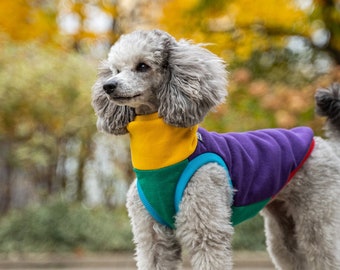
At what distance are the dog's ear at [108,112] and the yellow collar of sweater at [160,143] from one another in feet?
0.35

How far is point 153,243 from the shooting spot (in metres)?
3.24

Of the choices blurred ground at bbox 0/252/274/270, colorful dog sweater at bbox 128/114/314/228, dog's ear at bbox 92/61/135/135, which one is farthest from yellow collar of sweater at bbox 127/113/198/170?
blurred ground at bbox 0/252/274/270

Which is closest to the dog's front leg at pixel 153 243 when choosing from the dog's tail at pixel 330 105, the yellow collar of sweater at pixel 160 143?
the yellow collar of sweater at pixel 160 143

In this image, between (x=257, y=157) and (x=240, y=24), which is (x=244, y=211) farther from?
(x=240, y=24)

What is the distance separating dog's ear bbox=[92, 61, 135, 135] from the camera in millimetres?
3250

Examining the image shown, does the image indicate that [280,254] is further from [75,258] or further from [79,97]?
[79,97]

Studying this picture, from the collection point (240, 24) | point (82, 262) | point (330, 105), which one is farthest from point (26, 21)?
point (330, 105)

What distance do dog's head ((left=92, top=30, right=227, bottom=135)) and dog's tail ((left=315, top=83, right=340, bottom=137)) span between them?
0.92m

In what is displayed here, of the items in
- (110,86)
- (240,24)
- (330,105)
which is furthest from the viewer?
(240,24)

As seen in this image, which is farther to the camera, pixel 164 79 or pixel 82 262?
pixel 82 262

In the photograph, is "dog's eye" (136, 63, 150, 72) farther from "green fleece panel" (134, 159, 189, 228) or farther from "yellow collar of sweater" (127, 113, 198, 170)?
"green fleece panel" (134, 159, 189, 228)

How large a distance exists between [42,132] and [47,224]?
1.38m

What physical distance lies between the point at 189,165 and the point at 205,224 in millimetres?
319

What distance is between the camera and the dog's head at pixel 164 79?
304 cm
